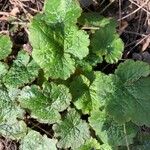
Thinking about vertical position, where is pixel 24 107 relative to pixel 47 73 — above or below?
below

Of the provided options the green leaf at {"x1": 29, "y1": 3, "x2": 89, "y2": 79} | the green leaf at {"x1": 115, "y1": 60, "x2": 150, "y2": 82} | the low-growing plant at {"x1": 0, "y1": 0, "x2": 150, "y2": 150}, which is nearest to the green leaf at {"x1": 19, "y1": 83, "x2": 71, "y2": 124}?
the low-growing plant at {"x1": 0, "y1": 0, "x2": 150, "y2": 150}

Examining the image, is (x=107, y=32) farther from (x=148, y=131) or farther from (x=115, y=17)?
(x=148, y=131)

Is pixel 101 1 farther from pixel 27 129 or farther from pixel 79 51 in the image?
pixel 27 129

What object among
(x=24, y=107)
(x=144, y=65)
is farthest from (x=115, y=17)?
(x=24, y=107)

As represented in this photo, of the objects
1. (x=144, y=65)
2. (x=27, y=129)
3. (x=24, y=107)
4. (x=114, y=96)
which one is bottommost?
(x=27, y=129)

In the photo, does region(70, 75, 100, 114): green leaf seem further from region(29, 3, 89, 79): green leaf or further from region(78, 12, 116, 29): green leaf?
region(78, 12, 116, 29): green leaf

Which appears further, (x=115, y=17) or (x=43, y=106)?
(x=115, y=17)

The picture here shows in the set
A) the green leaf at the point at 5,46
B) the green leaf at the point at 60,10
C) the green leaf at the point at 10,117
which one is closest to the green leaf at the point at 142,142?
the green leaf at the point at 10,117
